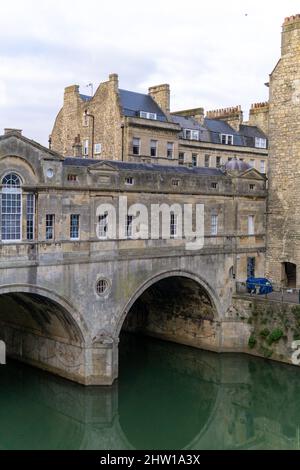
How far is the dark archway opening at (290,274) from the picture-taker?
3241cm

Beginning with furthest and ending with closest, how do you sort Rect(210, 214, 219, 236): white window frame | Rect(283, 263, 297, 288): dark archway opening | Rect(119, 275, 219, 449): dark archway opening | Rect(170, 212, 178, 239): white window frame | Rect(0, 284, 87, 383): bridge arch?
Rect(283, 263, 297, 288): dark archway opening
Rect(210, 214, 219, 236): white window frame
Rect(170, 212, 178, 239): white window frame
Rect(0, 284, 87, 383): bridge arch
Rect(119, 275, 219, 449): dark archway opening

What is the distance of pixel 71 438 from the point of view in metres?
20.8

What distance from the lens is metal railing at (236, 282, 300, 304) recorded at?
28916 millimetres

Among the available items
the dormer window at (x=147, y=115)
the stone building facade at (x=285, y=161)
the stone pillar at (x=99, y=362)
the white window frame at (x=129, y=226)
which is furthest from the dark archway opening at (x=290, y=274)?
the dormer window at (x=147, y=115)

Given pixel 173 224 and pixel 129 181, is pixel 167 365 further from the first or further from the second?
pixel 129 181

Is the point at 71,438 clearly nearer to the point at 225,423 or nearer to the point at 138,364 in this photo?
the point at 225,423

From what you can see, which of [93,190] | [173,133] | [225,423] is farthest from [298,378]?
[173,133]

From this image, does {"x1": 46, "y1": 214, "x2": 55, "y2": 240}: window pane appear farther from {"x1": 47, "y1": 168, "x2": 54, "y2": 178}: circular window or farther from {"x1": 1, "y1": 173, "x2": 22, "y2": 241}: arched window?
{"x1": 47, "y1": 168, "x2": 54, "y2": 178}: circular window

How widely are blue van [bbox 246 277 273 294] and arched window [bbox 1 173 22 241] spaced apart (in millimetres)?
13815

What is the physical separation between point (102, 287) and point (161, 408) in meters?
5.45

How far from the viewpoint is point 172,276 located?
2758 cm

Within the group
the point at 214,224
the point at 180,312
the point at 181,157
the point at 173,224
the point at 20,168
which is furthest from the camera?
the point at 181,157

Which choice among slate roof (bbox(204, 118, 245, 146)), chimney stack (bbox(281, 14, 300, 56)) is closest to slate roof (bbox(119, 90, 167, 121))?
slate roof (bbox(204, 118, 245, 146))

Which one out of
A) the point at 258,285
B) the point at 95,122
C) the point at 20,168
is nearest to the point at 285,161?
the point at 258,285
